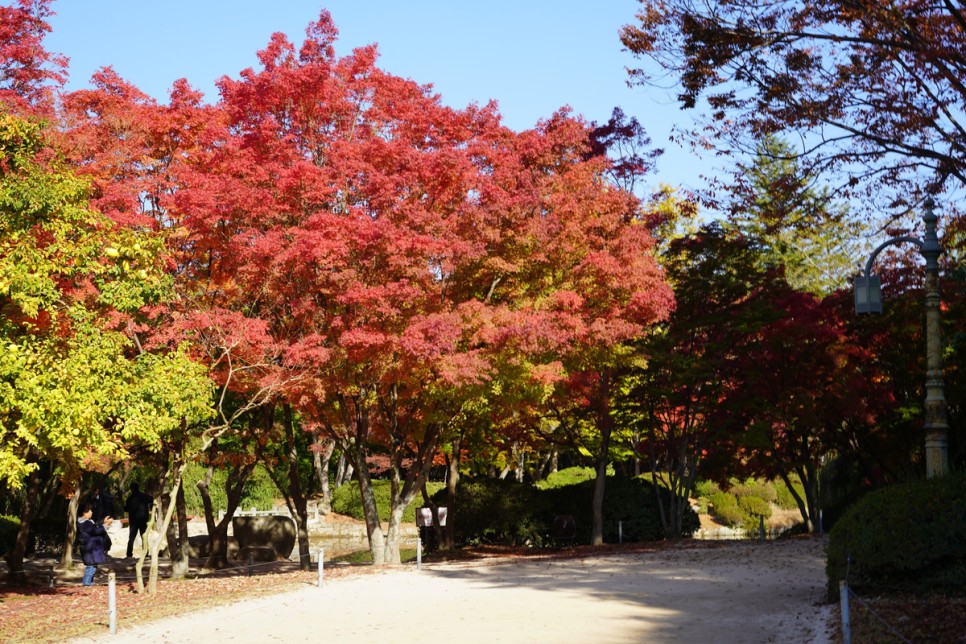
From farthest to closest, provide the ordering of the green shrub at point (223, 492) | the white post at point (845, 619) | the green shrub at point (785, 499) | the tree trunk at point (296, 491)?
the green shrub at point (785, 499)
the green shrub at point (223, 492)
the tree trunk at point (296, 491)
the white post at point (845, 619)

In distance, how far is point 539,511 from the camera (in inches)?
1046

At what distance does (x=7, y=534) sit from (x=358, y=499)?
15844 mm

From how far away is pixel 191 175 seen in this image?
17906 mm

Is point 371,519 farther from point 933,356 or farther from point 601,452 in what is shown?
point 933,356

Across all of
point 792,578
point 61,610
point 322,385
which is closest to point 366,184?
point 322,385

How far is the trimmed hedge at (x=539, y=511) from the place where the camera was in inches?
1036

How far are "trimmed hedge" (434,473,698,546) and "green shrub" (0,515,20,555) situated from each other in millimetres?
11494

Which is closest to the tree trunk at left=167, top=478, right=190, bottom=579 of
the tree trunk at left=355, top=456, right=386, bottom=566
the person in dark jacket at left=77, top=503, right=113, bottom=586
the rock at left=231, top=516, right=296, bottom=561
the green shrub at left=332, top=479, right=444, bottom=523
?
the person in dark jacket at left=77, top=503, right=113, bottom=586

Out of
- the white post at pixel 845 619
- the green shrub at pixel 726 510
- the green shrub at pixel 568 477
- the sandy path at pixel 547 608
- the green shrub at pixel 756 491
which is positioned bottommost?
the green shrub at pixel 726 510

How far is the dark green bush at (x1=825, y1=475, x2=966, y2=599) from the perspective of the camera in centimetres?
1105

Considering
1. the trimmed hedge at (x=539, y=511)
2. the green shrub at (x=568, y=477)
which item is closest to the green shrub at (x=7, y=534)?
the trimmed hedge at (x=539, y=511)

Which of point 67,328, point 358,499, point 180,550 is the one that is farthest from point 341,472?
point 67,328

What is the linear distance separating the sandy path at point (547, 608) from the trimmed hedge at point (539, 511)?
24.0 ft

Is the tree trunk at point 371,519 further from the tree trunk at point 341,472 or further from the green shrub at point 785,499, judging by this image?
the green shrub at point 785,499
